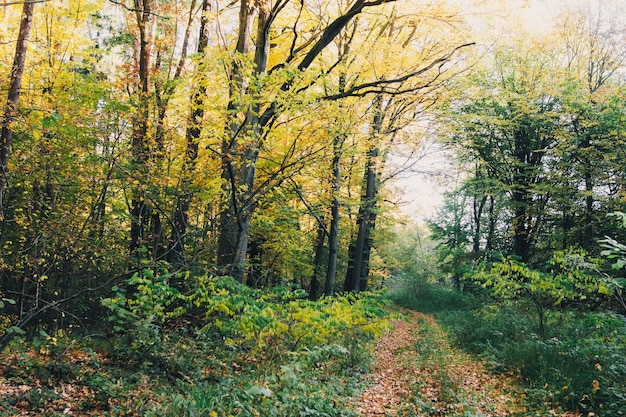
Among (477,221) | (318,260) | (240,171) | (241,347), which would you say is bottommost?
(241,347)

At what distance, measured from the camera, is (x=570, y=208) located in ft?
48.9

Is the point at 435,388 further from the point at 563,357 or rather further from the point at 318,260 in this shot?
the point at 318,260

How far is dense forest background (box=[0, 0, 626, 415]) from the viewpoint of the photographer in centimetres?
Answer: 612

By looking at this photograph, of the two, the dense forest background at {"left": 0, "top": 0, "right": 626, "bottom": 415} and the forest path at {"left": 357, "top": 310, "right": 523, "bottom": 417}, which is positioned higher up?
the dense forest background at {"left": 0, "top": 0, "right": 626, "bottom": 415}

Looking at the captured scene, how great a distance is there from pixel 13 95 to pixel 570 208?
1677 cm

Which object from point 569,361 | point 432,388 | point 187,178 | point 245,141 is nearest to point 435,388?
point 432,388

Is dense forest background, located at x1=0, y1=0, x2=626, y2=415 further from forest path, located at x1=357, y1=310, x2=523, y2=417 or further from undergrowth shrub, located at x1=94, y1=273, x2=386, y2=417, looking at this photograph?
forest path, located at x1=357, y1=310, x2=523, y2=417

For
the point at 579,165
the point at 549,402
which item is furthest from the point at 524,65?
the point at 549,402

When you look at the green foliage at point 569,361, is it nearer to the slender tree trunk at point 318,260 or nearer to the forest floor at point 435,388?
the forest floor at point 435,388

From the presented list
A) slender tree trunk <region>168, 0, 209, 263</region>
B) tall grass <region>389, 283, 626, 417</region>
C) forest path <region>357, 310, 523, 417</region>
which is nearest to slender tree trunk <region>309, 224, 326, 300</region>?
tall grass <region>389, 283, 626, 417</region>

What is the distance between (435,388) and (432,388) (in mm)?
49

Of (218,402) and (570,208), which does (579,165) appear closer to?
(570,208)

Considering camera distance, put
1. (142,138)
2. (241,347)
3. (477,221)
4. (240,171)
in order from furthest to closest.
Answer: (477,221) → (142,138) → (240,171) → (241,347)

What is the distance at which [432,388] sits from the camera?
6.32 metres
